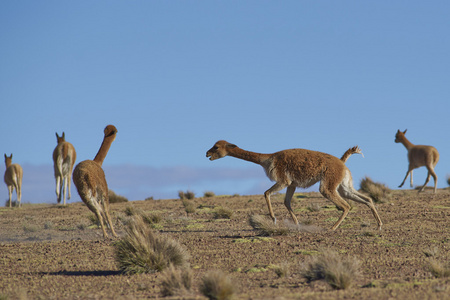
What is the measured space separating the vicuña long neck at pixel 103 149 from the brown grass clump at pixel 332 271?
738 centimetres

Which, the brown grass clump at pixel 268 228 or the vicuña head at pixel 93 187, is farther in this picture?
the brown grass clump at pixel 268 228

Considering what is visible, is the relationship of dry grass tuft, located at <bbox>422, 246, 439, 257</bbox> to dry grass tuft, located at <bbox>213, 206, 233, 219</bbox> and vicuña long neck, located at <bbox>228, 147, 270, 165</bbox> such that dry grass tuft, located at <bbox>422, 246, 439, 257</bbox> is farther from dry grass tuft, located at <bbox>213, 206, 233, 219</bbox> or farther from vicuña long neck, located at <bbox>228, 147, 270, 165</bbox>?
dry grass tuft, located at <bbox>213, 206, 233, 219</bbox>

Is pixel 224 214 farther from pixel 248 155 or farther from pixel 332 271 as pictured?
pixel 332 271

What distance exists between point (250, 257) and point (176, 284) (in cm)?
317

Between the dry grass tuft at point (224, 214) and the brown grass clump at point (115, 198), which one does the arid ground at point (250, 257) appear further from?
the brown grass clump at point (115, 198)

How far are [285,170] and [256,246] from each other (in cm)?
273

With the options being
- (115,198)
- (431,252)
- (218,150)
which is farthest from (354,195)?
(115,198)

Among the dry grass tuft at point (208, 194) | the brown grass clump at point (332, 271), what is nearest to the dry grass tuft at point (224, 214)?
the brown grass clump at point (332, 271)

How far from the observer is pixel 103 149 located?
1402 cm

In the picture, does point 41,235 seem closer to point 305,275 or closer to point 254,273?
point 254,273

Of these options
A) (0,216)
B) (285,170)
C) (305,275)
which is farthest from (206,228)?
(0,216)

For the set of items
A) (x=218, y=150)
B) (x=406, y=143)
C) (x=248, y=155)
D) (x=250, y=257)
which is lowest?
(x=250, y=257)

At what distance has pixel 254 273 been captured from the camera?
28.7 feet

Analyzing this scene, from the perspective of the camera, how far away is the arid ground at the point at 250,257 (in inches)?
293
